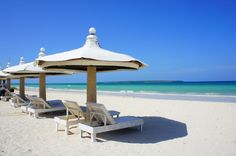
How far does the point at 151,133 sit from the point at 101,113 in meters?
1.41

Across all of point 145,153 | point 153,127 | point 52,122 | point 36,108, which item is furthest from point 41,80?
point 145,153

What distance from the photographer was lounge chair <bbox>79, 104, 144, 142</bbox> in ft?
16.3

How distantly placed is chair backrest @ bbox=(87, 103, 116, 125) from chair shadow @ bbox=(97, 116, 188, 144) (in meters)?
0.36

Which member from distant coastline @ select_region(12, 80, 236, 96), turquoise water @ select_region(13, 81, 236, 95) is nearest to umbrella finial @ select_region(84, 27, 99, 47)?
distant coastline @ select_region(12, 80, 236, 96)

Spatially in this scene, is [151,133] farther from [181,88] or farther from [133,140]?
[181,88]

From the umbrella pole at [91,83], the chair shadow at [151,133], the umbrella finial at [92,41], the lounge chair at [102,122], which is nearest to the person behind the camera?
the lounge chair at [102,122]

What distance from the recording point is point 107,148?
4418mm

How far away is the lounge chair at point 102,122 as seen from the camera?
495 cm

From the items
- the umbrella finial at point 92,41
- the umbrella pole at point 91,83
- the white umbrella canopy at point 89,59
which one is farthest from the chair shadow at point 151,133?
the umbrella finial at point 92,41

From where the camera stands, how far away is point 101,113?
517cm

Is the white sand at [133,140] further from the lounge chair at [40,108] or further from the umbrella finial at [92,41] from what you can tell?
the umbrella finial at [92,41]

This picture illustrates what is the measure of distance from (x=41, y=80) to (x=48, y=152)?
5.88 meters

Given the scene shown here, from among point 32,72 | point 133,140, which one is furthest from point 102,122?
point 32,72

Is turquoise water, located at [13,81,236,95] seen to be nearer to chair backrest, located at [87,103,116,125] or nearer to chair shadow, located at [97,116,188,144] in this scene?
chair shadow, located at [97,116,188,144]
